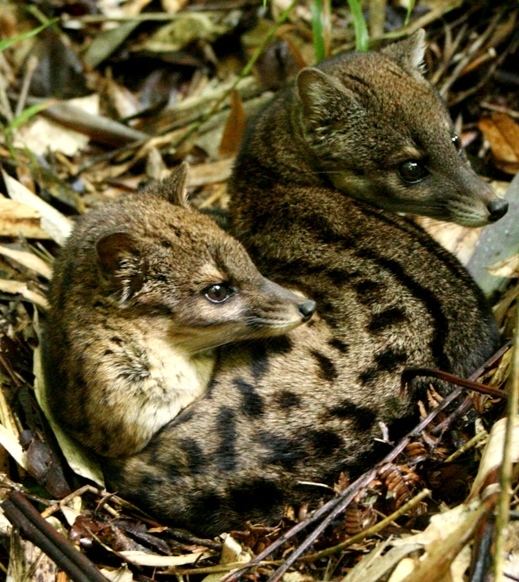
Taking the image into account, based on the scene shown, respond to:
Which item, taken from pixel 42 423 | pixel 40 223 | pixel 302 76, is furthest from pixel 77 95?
pixel 42 423

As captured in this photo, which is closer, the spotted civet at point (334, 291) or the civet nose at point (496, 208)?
the spotted civet at point (334, 291)

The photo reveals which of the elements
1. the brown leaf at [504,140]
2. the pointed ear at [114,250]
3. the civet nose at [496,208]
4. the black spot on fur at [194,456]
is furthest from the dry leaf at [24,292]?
the brown leaf at [504,140]

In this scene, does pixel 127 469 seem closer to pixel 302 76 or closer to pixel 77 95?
pixel 302 76

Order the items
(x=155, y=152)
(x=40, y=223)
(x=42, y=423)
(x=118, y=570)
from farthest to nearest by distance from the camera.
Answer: (x=155, y=152) → (x=40, y=223) → (x=42, y=423) → (x=118, y=570)

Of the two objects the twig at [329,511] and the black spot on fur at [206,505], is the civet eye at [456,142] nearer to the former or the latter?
the twig at [329,511]

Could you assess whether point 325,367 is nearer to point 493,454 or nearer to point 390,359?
point 390,359

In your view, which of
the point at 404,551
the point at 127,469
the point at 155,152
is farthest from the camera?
the point at 155,152
